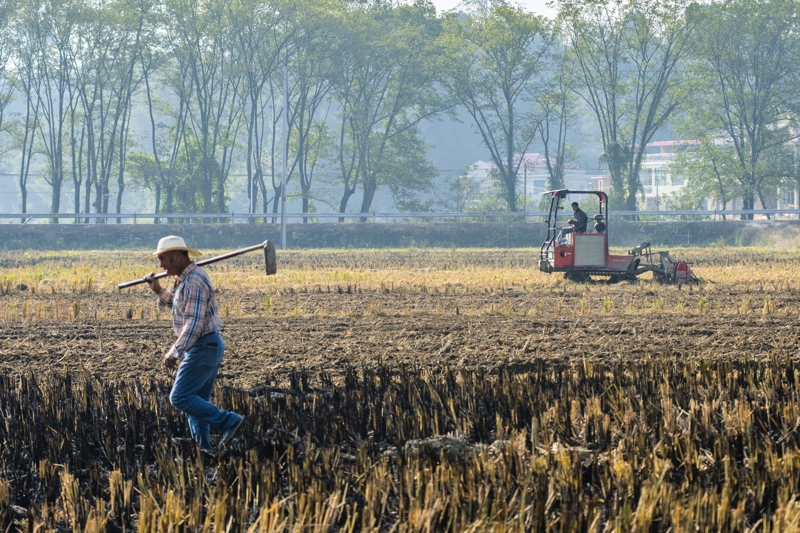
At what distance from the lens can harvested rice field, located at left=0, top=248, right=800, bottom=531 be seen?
5180mm

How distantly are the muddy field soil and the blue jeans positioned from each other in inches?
97.6

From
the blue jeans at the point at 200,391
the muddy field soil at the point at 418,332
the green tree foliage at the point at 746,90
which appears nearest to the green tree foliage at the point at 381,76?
the green tree foliage at the point at 746,90

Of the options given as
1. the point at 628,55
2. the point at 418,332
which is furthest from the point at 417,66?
the point at 418,332

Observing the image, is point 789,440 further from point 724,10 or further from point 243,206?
point 243,206

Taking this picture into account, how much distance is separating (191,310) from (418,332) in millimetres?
6507

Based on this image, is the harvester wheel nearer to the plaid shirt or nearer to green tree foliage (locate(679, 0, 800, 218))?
the plaid shirt

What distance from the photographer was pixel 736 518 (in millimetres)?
4727

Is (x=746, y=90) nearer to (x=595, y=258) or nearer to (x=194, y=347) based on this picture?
(x=595, y=258)

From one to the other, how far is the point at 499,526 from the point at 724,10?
171 feet

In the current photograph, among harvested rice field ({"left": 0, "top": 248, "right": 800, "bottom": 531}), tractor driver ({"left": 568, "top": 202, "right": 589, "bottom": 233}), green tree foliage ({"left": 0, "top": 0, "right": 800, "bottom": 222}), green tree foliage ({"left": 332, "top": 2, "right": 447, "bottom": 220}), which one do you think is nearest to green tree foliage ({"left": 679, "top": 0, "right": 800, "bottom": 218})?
green tree foliage ({"left": 0, "top": 0, "right": 800, "bottom": 222})

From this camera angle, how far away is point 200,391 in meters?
7.05

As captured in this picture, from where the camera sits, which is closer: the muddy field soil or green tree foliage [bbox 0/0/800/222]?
the muddy field soil

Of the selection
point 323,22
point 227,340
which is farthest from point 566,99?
point 227,340

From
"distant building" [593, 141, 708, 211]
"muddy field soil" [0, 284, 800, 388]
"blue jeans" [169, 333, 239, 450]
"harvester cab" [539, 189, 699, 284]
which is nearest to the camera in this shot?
"blue jeans" [169, 333, 239, 450]
